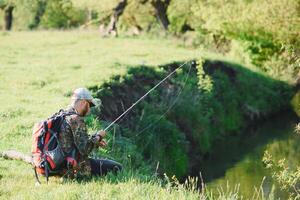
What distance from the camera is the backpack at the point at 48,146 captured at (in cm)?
937

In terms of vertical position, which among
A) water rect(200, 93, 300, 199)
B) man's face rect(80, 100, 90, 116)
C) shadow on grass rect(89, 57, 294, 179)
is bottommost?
water rect(200, 93, 300, 199)

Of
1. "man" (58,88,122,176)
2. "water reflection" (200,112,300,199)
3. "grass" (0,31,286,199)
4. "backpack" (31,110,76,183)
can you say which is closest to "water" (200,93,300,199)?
"water reflection" (200,112,300,199)

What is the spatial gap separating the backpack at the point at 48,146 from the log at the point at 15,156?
3.44ft

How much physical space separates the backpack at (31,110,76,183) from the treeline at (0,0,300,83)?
12.8 m

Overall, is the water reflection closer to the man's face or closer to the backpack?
the man's face

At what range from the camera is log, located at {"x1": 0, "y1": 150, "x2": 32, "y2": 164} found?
10548mm

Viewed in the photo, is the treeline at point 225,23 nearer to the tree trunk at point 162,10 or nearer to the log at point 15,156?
the tree trunk at point 162,10

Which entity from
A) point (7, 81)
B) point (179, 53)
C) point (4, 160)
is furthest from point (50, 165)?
point (179, 53)

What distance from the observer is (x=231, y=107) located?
25.7m

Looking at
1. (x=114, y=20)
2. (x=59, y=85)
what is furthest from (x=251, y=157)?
(x=114, y=20)

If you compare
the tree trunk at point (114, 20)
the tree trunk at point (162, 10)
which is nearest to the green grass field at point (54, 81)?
the tree trunk at point (114, 20)

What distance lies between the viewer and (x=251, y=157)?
67.0 ft

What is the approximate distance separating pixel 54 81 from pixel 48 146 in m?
9.91

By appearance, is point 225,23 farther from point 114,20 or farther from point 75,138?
point 75,138
